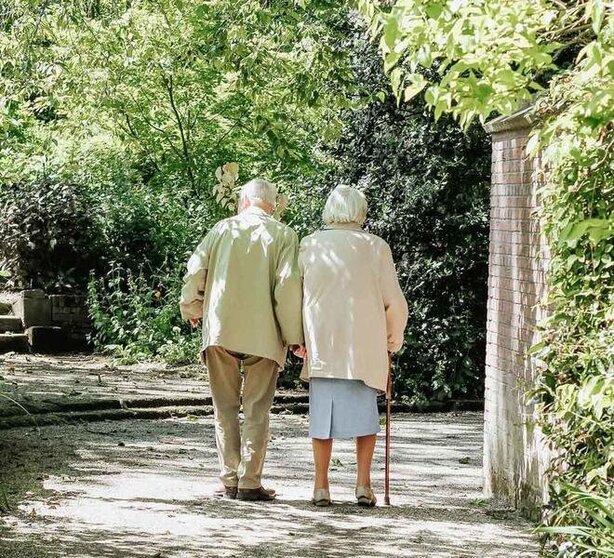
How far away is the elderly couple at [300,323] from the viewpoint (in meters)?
8.23

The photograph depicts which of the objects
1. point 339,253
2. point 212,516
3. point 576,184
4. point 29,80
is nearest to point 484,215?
point 29,80

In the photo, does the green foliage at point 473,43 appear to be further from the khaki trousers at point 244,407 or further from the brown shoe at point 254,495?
the brown shoe at point 254,495

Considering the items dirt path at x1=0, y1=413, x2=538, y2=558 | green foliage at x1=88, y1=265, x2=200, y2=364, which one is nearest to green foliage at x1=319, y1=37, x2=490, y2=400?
dirt path at x1=0, y1=413, x2=538, y2=558

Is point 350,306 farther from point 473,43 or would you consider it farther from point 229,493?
point 473,43

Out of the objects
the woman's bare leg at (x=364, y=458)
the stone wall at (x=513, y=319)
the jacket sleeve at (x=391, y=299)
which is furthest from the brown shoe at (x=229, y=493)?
the stone wall at (x=513, y=319)

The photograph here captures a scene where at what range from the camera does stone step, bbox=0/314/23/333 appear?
17172mm

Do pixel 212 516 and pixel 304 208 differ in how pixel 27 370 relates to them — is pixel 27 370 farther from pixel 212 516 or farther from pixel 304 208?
pixel 212 516

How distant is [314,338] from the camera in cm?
→ 827

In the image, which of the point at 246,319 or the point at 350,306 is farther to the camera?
the point at 246,319

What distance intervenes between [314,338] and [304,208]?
6691mm

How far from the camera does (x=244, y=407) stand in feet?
27.8

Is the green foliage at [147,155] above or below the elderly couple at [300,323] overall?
above

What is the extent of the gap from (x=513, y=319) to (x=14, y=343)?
10071 millimetres

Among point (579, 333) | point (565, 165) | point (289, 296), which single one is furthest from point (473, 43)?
point (289, 296)
